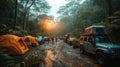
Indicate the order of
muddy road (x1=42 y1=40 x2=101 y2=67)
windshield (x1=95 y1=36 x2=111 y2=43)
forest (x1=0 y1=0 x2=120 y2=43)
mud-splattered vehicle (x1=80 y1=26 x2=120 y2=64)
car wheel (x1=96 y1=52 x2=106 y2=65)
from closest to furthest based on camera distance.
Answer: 1. mud-splattered vehicle (x1=80 y1=26 x2=120 y2=64)
2. car wheel (x1=96 y1=52 x2=106 y2=65)
3. muddy road (x1=42 y1=40 x2=101 y2=67)
4. windshield (x1=95 y1=36 x2=111 y2=43)
5. forest (x1=0 y1=0 x2=120 y2=43)

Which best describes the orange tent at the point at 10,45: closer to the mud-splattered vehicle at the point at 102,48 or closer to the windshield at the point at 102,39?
the mud-splattered vehicle at the point at 102,48

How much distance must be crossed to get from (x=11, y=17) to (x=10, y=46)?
1901 centimetres

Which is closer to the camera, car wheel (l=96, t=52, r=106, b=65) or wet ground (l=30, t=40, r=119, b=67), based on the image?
car wheel (l=96, t=52, r=106, b=65)

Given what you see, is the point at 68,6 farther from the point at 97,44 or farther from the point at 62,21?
the point at 97,44

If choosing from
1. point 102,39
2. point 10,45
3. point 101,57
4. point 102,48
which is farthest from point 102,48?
point 10,45

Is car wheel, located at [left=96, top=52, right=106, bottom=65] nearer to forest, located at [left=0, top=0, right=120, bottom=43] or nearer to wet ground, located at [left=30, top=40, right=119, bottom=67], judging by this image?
wet ground, located at [left=30, top=40, right=119, bottom=67]

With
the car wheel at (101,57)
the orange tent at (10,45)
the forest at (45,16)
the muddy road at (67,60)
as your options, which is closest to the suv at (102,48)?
the car wheel at (101,57)

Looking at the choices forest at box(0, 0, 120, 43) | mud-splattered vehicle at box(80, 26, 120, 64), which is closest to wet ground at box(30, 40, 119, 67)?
mud-splattered vehicle at box(80, 26, 120, 64)

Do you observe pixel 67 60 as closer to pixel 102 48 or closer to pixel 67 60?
→ pixel 67 60

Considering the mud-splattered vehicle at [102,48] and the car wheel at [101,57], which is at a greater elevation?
the mud-splattered vehicle at [102,48]

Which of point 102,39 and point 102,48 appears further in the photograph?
point 102,39

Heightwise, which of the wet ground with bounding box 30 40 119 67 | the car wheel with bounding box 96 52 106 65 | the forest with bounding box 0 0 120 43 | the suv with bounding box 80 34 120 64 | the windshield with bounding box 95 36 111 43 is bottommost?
the wet ground with bounding box 30 40 119 67

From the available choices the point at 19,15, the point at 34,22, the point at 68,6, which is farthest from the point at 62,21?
the point at 19,15

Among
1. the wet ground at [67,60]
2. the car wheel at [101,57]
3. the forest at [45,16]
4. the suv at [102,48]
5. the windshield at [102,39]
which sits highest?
the forest at [45,16]
